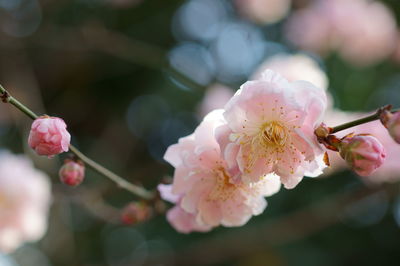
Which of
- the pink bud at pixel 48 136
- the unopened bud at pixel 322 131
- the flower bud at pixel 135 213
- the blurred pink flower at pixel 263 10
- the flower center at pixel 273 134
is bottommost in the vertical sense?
the blurred pink flower at pixel 263 10

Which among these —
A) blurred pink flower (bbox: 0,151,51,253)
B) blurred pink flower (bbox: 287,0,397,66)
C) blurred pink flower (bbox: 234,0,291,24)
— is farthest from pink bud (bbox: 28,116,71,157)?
blurred pink flower (bbox: 234,0,291,24)

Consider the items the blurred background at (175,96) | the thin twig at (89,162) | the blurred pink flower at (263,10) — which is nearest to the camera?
the thin twig at (89,162)

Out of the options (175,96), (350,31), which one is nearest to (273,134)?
(350,31)

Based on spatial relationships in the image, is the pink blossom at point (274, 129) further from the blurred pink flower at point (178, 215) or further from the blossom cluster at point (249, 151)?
the blurred pink flower at point (178, 215)

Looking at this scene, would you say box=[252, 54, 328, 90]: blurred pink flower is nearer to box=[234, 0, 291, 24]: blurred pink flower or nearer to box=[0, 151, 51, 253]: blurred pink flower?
box=[234, 0, 291, 24]: blurred pink flower

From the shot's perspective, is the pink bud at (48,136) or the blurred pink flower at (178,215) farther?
the blurred pink flower at (178,215)

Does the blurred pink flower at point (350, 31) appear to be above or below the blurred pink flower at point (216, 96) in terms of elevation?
above

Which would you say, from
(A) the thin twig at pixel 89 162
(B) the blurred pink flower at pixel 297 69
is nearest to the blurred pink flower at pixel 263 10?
(B) the blurred pink flower at pixel 297 69
